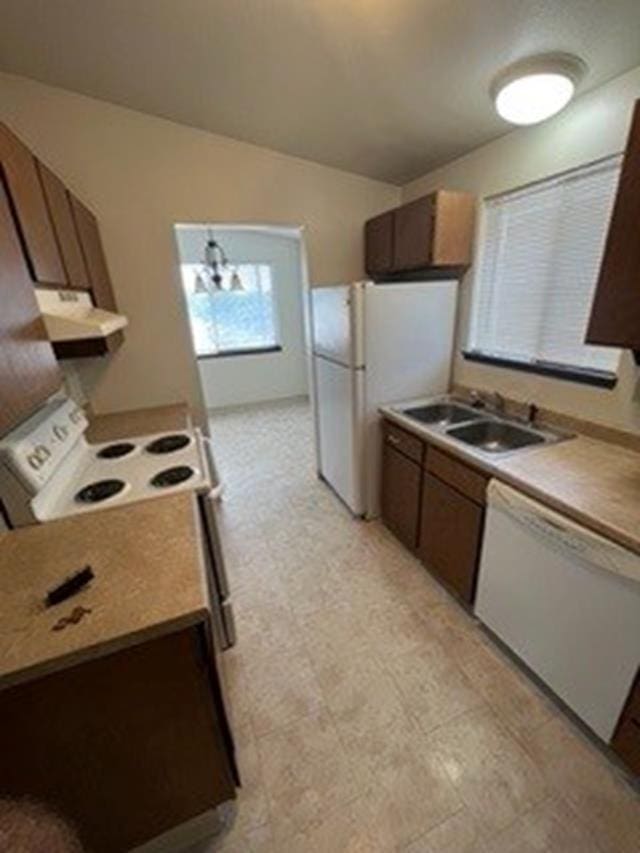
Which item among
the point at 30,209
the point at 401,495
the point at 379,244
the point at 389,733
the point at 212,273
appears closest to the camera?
the point at 30,209

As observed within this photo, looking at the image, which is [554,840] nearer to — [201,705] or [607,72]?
[201,705]

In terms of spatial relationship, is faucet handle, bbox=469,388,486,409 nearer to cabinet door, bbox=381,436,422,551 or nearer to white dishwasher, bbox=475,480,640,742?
cabinet door, bbox=381,436,422,551

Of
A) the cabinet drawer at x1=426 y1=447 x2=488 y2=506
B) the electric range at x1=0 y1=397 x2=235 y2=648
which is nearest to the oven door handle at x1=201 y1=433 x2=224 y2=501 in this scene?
the electric range at x1=0 y1=397 x2=235 y2=648

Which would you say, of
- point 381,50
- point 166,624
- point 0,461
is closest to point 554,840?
point 166,624

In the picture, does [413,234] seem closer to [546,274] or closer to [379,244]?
[379,244]

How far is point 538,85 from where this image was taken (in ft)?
4.88

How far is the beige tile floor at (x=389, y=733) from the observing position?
Result: 120cm

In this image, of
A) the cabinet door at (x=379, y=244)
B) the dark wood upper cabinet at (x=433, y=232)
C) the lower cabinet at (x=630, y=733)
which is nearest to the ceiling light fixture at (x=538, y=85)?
the dark wood upper cabinet at (x=433, y=232)

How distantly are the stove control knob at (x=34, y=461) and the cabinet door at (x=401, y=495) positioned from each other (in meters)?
1.71

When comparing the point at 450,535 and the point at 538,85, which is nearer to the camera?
the point at 538,85

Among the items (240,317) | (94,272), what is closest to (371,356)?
(94,272)

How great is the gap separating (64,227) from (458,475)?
80.6 inches

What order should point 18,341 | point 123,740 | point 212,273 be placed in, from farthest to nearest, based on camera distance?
point 212,273
point 18,341
point 123,740

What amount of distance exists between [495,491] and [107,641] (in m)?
1.39
